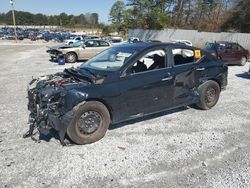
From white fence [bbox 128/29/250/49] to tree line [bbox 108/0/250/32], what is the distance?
4.72ft

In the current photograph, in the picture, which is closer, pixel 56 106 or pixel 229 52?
pixel 56 106

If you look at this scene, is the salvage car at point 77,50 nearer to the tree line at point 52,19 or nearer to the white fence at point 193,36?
the white fence at point 193,36

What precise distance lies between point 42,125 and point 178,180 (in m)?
2.36

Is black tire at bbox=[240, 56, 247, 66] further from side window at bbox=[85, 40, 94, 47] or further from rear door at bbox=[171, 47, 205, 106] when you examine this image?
rear door at bbox=[171, 47, 205, 106]

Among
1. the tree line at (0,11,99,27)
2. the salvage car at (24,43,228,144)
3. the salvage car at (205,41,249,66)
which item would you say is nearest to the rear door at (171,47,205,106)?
the salvage car at (24,43,228,144)

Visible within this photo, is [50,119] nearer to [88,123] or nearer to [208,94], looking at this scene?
[88,123]

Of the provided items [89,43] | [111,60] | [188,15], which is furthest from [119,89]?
[188,15]

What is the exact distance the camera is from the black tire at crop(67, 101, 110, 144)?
4441 millimetres

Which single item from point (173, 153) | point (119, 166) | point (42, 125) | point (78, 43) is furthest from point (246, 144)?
point (78, 43)

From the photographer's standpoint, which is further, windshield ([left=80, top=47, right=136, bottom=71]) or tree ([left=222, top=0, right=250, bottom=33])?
tree ([left=222, top=0, right=250, bottom=33])

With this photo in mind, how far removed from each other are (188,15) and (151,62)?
38.5 metres

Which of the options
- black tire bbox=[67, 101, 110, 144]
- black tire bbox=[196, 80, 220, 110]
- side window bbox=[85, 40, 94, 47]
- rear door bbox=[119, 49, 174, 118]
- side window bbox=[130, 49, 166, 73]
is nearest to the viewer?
black tire bbox=[67, 101, 110, 144]

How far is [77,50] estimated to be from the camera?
16.5m

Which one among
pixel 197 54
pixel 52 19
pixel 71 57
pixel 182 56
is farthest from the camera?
pixel 52 19
